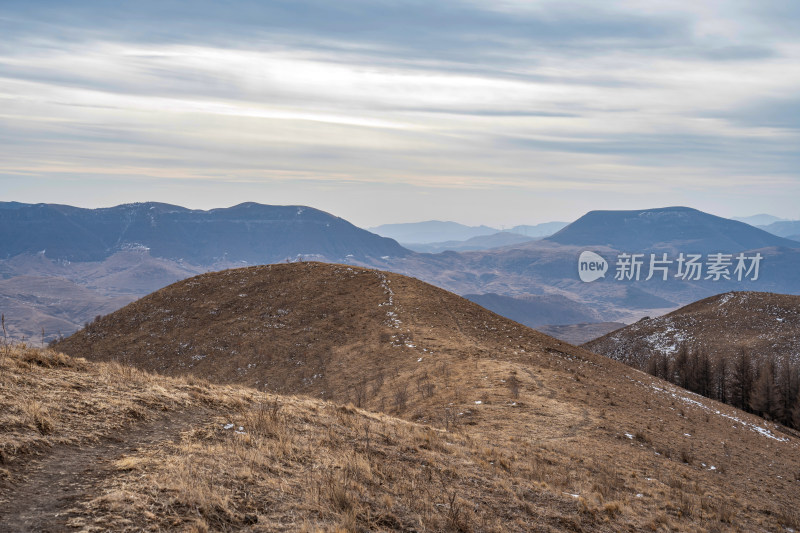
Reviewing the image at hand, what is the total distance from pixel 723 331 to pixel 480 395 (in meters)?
104

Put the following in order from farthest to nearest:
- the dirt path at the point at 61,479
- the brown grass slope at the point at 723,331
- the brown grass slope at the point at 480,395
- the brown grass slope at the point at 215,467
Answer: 1. the brown grass slope at the point at 723,331
2. the brown grass slope at the point at 480,395
3. the brown grass slope at the point at 215,467
4. the dirt path at the point at 61,479

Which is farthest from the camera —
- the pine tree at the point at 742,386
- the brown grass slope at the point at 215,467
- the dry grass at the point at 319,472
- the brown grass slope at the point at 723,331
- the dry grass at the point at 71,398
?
the brown grass slope at the point at 723,331

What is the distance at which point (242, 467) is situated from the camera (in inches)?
424

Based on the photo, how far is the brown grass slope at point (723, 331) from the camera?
9619cm

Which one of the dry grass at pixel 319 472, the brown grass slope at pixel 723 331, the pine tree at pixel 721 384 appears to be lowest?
the pine tree at pixel 721 384

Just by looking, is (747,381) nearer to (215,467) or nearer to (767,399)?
(767,399)

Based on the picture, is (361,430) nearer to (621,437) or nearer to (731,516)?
(731,516)

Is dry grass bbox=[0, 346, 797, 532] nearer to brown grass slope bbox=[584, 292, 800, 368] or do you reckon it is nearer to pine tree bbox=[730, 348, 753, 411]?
pine tree bbox=[730, 348, 753, 411]

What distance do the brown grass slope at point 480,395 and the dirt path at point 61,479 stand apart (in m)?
3.20

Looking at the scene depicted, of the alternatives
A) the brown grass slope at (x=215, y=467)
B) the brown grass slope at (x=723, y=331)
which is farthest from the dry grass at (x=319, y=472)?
the brown grass slope at (x=723, y=331)

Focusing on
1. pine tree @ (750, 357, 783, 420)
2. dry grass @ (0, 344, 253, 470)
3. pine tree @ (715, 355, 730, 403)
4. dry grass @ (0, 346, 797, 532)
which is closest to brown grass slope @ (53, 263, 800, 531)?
dry grass @ (0, 346, 797, 532)

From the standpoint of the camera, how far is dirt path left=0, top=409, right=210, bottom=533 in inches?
308

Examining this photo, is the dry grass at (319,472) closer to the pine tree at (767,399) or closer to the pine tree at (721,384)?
the pine tree at (767,399)

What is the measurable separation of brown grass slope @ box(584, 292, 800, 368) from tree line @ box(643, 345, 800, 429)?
20.6ft
